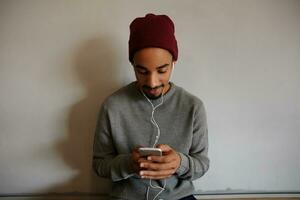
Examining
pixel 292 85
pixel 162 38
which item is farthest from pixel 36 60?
pixel 292 85

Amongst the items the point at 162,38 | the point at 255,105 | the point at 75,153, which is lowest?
the point at 75,153

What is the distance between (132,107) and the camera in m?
1.05

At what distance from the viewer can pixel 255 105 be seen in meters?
1.20

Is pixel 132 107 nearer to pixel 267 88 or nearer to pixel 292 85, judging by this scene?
pixel 267 88

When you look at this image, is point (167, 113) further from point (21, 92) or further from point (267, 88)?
point (21, 92)

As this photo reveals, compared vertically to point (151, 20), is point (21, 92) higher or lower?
lower

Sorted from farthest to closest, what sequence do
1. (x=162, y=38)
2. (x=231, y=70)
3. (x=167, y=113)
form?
1. (x=231, y=70)
2. (x=167, y=113)
3. (x=162, y=38)

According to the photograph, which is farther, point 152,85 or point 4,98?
point 4,98

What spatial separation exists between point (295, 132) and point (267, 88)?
0.22 meters

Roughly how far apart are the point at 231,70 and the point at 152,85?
1.32 feet

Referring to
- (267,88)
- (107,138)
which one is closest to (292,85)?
(267,88)

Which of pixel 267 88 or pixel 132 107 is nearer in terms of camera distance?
pixel 132 107

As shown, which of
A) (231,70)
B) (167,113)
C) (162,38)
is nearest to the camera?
(162,38)

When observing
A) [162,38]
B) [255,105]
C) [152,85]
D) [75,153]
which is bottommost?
[75,153]
